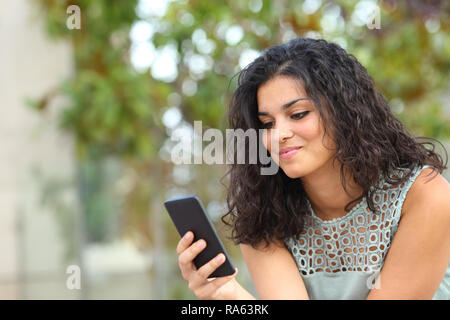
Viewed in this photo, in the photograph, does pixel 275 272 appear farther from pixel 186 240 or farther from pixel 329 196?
pixel 186 240

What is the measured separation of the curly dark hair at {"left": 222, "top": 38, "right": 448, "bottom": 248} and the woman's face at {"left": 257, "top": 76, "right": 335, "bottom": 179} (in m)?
0.03

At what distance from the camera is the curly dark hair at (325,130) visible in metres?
1.90

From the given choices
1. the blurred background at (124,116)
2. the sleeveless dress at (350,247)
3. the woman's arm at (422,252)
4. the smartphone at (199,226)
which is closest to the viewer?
the smartphone at (199,226)

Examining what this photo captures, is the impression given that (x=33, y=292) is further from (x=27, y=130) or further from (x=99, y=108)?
(x=99, y=108)

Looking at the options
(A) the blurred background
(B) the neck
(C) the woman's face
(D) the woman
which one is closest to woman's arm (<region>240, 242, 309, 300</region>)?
(D) the woman

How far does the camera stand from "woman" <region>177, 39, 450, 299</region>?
185 centimetres

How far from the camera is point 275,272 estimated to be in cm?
210

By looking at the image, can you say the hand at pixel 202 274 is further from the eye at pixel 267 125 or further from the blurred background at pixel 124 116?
the blurred background at pixel 124 116

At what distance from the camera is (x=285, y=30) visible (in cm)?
509

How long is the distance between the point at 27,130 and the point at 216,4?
7.70 ft

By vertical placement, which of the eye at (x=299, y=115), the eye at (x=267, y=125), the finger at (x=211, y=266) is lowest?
the finger at (x=211, y=266)

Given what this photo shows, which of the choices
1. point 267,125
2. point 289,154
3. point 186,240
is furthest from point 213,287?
point 267,125

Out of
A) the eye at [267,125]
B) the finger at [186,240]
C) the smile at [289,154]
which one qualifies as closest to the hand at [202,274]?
the finger at [186,240]

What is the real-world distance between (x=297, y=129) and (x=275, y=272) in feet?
1.85
